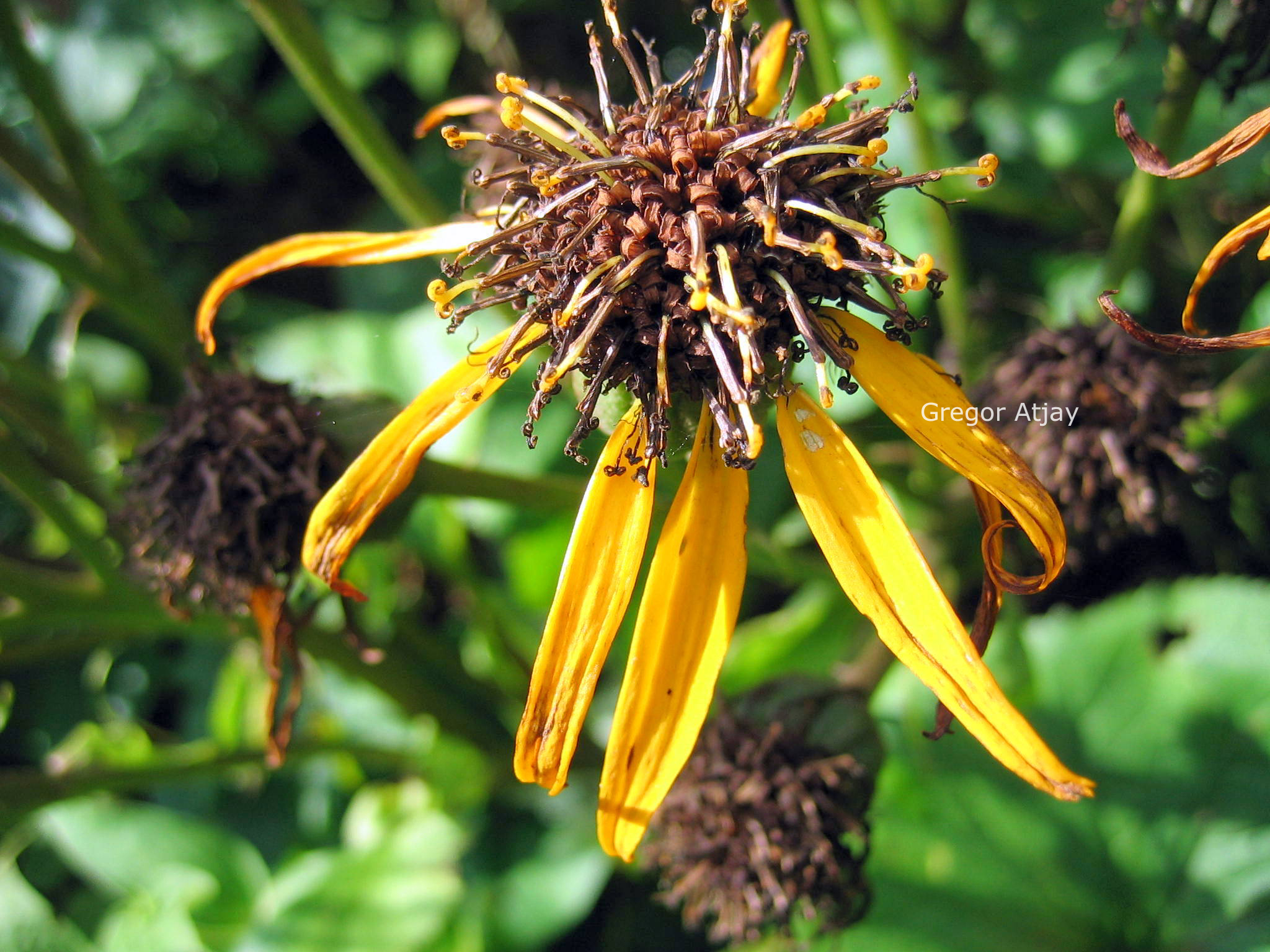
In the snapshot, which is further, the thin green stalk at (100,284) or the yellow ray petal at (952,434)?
the thin green stalk at (100,284)

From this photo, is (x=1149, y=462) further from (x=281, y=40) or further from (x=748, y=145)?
(x=281, y=40)

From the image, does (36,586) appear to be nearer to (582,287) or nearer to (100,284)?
(100,284)

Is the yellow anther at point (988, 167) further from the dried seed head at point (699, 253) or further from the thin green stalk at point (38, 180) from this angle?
the thin green stalk at point (38, 180)

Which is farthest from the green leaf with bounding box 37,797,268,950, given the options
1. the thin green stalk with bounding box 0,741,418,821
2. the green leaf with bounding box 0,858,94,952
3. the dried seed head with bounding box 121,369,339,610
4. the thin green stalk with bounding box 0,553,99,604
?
the dried seed head with bounding box 121,369,339,610

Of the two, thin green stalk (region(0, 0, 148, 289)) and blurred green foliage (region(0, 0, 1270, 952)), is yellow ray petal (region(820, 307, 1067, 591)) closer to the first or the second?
blurred green foliage (region(0, 0, 1270, 952))

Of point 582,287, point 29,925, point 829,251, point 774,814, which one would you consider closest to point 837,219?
point 829,251

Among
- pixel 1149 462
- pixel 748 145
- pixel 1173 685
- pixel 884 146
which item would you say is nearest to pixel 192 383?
pixel 748 145

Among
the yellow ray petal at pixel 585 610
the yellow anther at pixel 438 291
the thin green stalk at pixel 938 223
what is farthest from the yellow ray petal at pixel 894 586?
the thin green stalk at pixel 938 223
